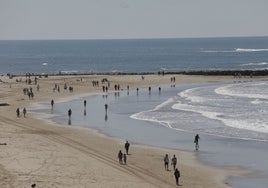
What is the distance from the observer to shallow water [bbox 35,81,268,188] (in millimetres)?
32219

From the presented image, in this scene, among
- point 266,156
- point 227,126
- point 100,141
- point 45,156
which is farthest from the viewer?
point 227,126

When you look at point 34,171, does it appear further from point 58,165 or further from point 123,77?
point 123,77

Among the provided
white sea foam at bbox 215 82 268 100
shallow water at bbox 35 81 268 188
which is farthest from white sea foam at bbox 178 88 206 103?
white sea foam at bbox 215 82 268 100

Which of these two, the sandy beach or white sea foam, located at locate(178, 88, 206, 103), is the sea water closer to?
white sea foam, located at locate(178, 88, 206, 103)

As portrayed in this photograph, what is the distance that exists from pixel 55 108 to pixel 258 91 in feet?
83.9

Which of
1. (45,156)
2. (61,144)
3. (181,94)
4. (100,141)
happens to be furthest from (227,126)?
Result: (181,94)

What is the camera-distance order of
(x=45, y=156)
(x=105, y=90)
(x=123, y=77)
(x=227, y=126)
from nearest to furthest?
(x=45, y=156)
(x=227, y=126)
(x=105, y=90)
(x=123, y=77)

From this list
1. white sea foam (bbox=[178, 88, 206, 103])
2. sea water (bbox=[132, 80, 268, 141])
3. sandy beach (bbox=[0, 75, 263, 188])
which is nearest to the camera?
sandy beach (bbox=[0, 75, 263, 188])

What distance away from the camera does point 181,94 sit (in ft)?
219

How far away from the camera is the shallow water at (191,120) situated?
106ft

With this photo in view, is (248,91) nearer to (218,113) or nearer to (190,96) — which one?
(190,96)

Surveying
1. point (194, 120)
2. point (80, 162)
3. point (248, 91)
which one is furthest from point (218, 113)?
point (80, 162)

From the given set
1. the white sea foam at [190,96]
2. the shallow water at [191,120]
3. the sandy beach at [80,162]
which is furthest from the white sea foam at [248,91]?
the sandy beach at [80,162]

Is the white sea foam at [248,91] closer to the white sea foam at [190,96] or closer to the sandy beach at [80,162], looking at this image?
the white sea foam at [190,96]
